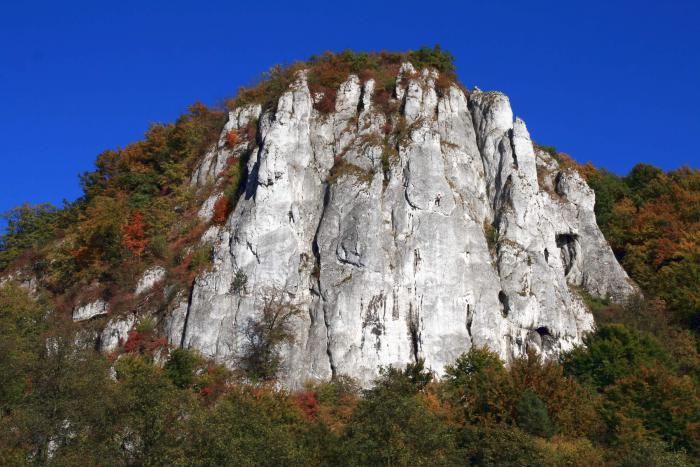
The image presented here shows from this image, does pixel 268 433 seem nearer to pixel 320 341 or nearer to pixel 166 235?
pixel 320 341

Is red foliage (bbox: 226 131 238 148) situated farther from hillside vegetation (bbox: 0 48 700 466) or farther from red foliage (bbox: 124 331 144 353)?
red foliage (bbox: 124 331 144 353)

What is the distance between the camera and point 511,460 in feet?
101

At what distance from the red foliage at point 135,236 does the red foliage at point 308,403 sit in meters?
16.6

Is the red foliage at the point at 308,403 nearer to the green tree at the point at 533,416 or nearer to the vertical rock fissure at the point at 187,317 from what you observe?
the vertical rock fissure at the point at 187,317

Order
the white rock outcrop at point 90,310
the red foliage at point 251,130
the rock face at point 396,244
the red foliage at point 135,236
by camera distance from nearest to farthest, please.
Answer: the rock face at point 396,244
the white rock outcrop at point 90,310
the red foliage at point 135,236
the red foliage at point 251,130

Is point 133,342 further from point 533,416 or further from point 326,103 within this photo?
point 533,416

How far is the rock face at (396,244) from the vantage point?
42.1 m

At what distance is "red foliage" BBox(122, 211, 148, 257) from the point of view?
→ 49.3 metres

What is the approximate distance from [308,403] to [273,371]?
A: 3.07 metres

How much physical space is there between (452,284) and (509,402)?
9.84 m

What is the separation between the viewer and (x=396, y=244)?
147 feet

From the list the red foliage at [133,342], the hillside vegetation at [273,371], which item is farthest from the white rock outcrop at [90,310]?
the red foliage at [133,342]

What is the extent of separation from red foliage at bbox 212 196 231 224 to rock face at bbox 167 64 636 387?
1495 mm

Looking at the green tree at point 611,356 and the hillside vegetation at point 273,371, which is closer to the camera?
the hillside vegetation at point 273,371
